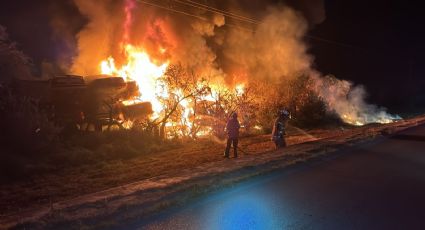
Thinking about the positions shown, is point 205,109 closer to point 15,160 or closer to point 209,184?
point 15,160

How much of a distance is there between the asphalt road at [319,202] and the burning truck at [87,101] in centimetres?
1030

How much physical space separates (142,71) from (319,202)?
645 inches

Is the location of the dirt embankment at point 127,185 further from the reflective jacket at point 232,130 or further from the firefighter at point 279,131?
the firefighter at point 279,131

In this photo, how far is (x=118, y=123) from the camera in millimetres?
18062

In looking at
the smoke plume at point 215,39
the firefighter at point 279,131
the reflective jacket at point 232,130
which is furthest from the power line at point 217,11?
the reflective jacket at point 232,130

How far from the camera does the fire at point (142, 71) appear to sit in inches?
811

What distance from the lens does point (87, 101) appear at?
718 inches

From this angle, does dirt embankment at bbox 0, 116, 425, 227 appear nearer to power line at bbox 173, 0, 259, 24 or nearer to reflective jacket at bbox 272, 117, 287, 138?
reflective jacket at bbox 272, 117, 287, 138

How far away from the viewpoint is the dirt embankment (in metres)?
6.58

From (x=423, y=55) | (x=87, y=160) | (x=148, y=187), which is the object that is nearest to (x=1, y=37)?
(x=87, y=160)

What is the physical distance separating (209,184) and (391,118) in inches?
1252

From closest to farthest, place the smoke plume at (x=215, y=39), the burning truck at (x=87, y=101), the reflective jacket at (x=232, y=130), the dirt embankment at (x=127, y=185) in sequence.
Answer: the dirt embankment at (x=127, y=185) < the reflective jacket at (x=232, y=130) < the burning truck at (x=87, y=101) < the smoke plume at (x=215, y=39)

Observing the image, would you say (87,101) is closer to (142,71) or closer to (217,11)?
(142,71)

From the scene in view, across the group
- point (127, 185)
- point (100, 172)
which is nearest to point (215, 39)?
point (100, 172)
